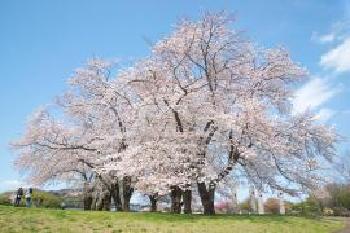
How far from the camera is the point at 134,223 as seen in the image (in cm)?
2148

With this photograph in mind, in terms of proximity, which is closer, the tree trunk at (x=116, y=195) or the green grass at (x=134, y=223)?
the green grass at (x=134, y=223)

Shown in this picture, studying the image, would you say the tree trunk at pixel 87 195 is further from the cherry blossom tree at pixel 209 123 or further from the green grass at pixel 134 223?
the green grass at pixel 134 223

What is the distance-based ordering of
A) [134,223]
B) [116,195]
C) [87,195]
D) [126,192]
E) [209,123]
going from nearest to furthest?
[134,223], [209,123], [126,192], [116,195], [87,195]

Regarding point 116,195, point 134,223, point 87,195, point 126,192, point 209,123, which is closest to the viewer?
point 134,223

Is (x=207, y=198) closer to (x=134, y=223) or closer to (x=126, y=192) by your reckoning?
(x=126, y=192)

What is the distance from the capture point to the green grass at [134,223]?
1902 centimetres

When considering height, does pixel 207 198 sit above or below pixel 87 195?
below

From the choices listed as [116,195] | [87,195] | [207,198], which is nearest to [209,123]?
[207,198]

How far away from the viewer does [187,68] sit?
A: 30.6 metres

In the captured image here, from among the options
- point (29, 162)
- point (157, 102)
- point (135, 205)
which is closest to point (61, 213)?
point (157, 102)

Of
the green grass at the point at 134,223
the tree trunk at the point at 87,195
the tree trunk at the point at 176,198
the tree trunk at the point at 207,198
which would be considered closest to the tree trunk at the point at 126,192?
the tree trunk at the point at 176,198

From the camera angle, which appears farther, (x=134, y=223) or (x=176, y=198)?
(x=176, y=198)

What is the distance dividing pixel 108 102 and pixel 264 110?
1194 cm

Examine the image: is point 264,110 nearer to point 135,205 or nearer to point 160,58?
point 160,58
